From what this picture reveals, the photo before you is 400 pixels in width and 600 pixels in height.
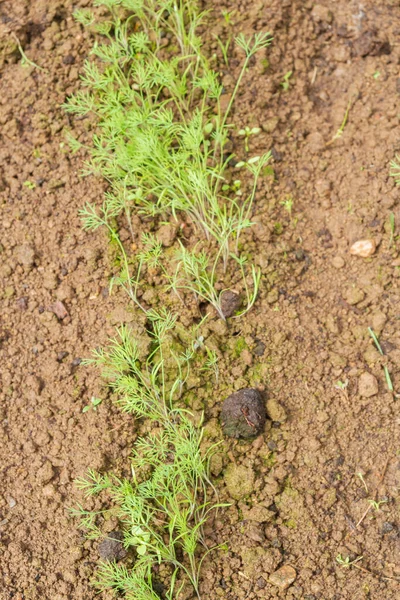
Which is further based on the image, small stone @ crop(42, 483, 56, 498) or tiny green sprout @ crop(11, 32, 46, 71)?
tiny green sprout @ crop(11, 32, 46, 71)

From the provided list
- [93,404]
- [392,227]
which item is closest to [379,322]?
[392,227]

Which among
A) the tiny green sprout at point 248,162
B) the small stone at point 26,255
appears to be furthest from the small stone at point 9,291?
the tiny green sprout at point 248,162

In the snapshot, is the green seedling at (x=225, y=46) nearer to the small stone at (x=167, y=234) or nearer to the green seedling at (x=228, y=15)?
the green seedling at (x=228, y=15)

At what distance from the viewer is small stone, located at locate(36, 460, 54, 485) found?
2.77m

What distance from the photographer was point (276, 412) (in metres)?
2.83

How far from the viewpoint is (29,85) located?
333cm

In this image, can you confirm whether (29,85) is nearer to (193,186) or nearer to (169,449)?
(193,186)

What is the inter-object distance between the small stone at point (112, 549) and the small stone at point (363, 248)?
5.15 ft

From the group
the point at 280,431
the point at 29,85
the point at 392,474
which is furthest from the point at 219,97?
the point at 392,474

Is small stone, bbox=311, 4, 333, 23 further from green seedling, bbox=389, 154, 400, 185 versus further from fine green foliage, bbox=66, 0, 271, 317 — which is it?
green seedling, bbox=389, 154, 400, 185

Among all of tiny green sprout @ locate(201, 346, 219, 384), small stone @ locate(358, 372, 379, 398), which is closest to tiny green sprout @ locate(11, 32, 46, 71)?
tiny green sprout @ locate(201, 346, 219, 384)

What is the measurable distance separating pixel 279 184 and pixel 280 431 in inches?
44.6

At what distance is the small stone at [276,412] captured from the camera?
2828mm

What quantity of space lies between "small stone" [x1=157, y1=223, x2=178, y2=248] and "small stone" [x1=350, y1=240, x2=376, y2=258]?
2.62ft
